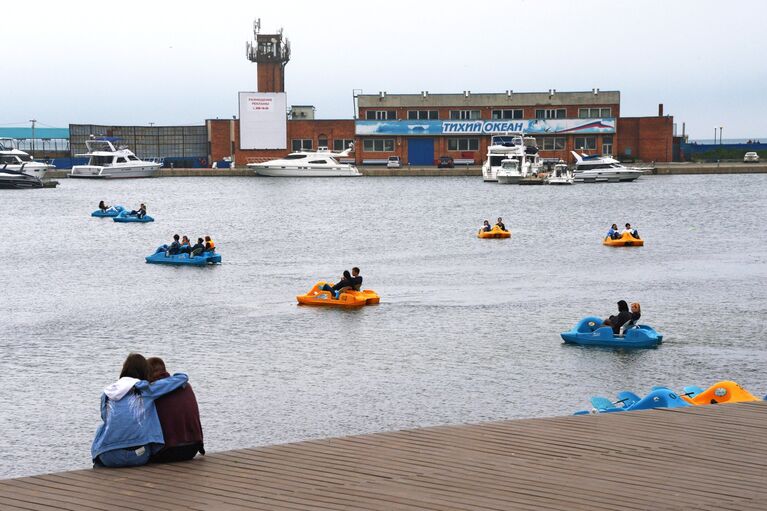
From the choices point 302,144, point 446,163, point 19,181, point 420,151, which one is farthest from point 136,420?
point 302,144

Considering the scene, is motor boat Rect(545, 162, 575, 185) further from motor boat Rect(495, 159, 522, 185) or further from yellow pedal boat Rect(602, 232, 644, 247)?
yellow pedal boat Rect(602, 232, 644, 247)

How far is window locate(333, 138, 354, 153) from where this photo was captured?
119 meters

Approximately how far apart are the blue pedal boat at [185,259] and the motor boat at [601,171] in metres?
69.3

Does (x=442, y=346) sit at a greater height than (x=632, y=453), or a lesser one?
lesser

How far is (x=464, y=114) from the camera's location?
11612cm

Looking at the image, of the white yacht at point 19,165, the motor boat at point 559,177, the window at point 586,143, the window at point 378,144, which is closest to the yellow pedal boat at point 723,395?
the motor boat at point 559,177

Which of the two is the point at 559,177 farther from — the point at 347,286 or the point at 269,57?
the point at 347,286

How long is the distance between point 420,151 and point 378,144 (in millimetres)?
4866

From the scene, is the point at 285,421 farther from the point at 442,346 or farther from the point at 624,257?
the point at 624,257

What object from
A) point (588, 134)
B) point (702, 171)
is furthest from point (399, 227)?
point (702, 171)

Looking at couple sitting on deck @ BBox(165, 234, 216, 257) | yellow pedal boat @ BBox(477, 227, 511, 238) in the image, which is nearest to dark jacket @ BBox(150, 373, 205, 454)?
couple sitting on deck @ BBox(165, 234, 216, 257)

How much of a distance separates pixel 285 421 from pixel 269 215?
186 ft

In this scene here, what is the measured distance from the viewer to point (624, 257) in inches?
1919

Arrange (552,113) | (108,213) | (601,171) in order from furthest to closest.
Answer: (552,113), (601,171), (108,213)
